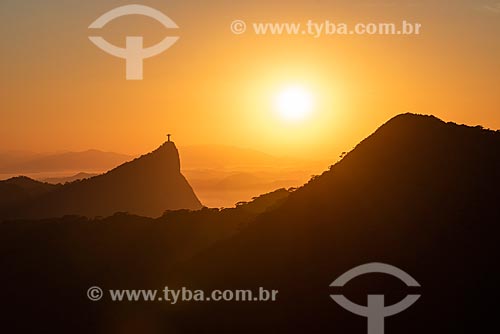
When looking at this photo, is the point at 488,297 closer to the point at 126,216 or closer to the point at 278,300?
the point at 278,300

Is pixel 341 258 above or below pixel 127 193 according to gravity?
below

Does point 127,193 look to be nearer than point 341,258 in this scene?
No

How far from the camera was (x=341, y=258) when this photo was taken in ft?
158

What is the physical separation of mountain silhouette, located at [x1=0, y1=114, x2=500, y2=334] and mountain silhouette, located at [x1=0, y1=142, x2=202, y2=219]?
64946mm

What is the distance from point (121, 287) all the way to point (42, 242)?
16.4 metres

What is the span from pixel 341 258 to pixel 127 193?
3779 inches

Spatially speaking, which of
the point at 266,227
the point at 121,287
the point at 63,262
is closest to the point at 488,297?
the point at 266,227

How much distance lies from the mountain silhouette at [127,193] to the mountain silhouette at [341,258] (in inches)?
2557

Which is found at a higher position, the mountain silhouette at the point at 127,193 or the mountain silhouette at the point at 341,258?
the mountain silhouette at the point at 127,193

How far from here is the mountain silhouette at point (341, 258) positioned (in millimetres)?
44656

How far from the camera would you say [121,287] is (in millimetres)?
57469

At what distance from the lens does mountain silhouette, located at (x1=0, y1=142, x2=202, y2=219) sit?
128m

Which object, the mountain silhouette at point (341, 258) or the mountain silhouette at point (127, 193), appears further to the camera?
the mountain silhouette at point (127, 193)

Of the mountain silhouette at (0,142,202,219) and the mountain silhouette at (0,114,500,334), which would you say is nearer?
the mountain silhouette at (0,114,500,334)
